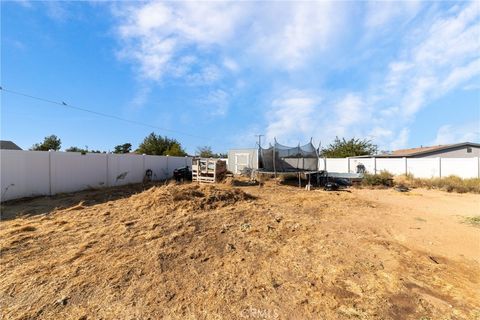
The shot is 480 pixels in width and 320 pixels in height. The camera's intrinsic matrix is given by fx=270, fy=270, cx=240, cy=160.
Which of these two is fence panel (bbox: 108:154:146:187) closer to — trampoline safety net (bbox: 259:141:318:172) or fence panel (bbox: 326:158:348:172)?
trampoline safety net (bbox: 259:141:318:172)

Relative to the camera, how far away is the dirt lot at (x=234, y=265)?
9.77 feet

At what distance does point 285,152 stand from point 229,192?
8.77 meters

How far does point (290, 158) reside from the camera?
18.2 meters

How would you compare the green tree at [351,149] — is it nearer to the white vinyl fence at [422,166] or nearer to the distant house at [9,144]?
the white vinyl fence at [422,166]

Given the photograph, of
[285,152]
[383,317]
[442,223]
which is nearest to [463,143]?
[285,152]

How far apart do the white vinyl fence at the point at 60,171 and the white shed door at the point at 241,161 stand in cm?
756

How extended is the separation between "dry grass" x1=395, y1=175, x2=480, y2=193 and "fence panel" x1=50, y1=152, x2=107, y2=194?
1647 cm

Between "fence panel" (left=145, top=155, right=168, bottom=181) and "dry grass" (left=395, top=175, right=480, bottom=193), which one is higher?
"fence panel" (left=145, top=155, right=168, bottom=181)

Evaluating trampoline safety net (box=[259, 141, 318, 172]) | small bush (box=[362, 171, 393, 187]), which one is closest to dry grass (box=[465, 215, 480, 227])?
small bush (box=[362, 171, 393, 187])

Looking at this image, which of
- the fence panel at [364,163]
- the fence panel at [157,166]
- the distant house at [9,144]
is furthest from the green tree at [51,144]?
the fence panel at [364,163]

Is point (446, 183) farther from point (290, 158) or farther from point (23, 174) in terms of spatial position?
point (23, 174)

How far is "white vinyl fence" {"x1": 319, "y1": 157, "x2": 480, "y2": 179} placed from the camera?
14874 mm

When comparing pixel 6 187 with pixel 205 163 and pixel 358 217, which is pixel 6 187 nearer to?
pixel 205 163

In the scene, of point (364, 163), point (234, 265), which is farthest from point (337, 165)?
point (234, 265)
